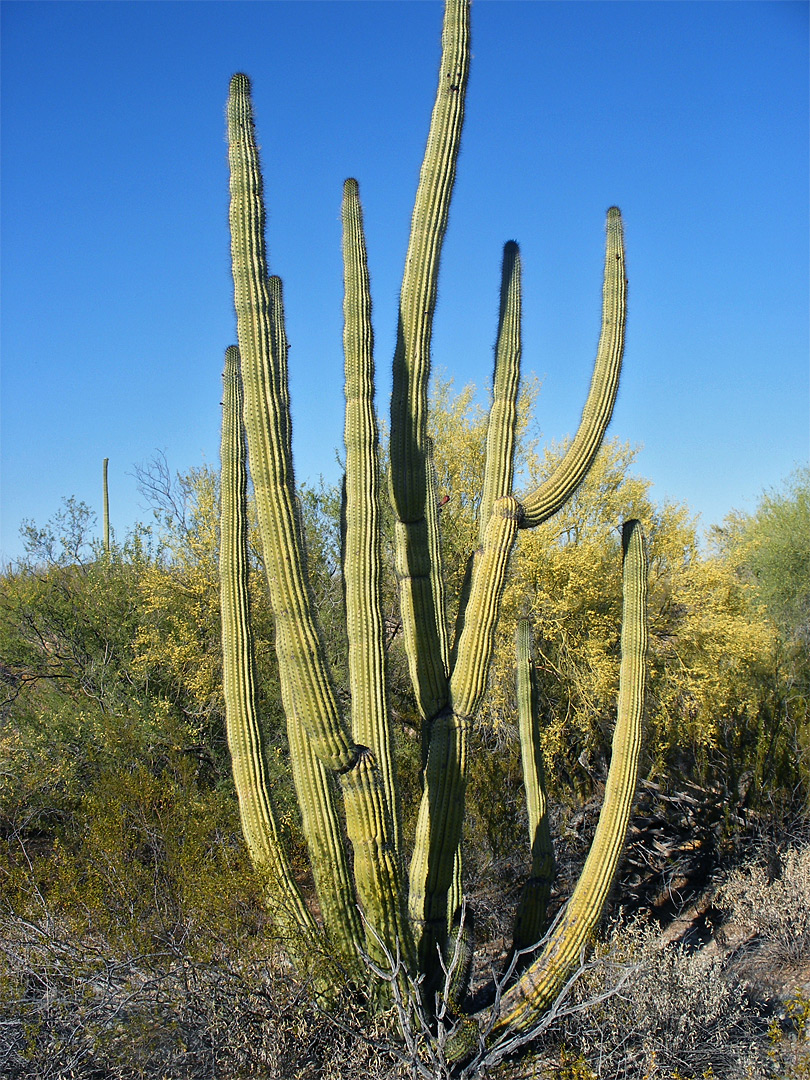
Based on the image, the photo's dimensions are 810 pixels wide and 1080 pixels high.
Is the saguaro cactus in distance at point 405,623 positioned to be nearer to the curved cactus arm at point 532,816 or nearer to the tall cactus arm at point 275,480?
the tall cactus arm at point 275,480

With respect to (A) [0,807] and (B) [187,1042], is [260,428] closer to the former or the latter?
(B) [187,1042]

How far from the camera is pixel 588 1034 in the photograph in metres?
4.70

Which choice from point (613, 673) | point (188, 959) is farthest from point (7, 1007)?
point (613, 673)

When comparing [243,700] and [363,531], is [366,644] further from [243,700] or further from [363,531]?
Answer: [243,700]

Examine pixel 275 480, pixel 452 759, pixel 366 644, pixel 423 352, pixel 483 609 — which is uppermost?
pixel 423 352

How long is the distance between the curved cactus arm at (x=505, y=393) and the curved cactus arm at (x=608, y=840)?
135 centimetres

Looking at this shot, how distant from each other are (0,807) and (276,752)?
122 inches

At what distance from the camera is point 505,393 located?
5254 millimetres

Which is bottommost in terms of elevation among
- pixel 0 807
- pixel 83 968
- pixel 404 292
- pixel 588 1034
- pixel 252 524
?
Answer: pixel 588 1034

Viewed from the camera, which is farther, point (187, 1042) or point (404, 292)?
point (404, 292)

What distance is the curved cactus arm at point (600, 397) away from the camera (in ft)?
16.6

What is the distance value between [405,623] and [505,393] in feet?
5.24

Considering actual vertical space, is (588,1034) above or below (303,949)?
below

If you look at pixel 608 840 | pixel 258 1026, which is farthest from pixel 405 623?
pixel 258 1026
